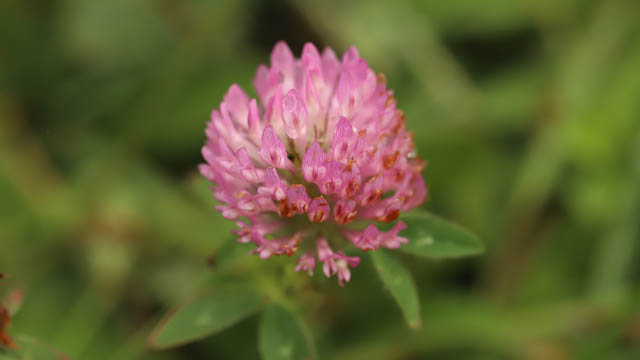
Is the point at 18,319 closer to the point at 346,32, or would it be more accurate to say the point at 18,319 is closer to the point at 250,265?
the point at 250,265

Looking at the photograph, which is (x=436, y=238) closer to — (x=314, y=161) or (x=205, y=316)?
(x=314, y=161)

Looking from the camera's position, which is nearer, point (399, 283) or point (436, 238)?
point (399, 283)

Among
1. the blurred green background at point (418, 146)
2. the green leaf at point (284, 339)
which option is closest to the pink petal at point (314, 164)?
the green leaf at point (284, 339)

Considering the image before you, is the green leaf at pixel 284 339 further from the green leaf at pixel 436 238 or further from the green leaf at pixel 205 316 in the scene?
the green leaf at pixel 436 238

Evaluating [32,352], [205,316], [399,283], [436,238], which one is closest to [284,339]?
[205,316]

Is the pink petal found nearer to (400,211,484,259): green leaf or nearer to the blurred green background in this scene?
(400,211,484,259): green leaf

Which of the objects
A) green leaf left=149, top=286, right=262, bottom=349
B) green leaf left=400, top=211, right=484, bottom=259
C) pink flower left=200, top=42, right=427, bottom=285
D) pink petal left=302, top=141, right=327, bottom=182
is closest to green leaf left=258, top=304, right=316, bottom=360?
green leaf left=149, top=286, right=262, bottom=349
